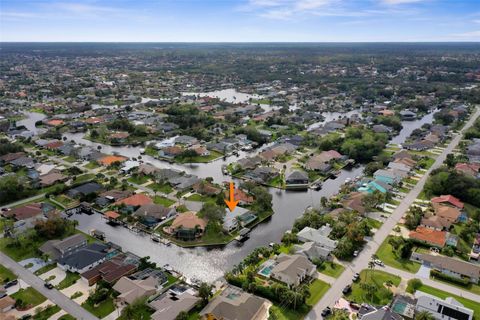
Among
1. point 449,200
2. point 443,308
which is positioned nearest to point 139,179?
point 443,308

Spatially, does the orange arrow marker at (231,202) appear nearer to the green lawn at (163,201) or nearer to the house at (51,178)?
the green lawn at (163,201)

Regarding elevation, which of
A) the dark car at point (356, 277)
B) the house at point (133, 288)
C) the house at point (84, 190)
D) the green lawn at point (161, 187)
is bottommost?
the dark car at point (356, 277)

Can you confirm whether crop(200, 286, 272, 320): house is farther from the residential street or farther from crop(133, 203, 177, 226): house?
crop(133, 203, 177, 226): house

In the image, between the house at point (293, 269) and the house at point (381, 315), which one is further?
the house at point (293, 269)

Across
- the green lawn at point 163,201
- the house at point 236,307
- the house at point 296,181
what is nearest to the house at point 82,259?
the green lawn at point 163,201

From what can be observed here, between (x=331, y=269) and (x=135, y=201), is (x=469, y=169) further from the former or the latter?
(x=135, y=201)

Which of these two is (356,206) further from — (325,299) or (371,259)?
(325,299)
